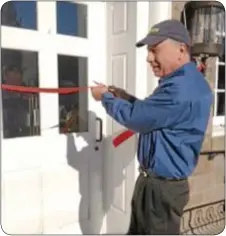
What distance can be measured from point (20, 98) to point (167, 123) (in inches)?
38.8

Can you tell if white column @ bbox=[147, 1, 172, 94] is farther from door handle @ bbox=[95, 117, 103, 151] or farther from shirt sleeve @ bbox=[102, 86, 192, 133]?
shirt sleeve @ bbox=[102, 86, 192, 133]

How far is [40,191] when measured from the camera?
212 cm

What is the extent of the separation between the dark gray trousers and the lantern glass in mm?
1046

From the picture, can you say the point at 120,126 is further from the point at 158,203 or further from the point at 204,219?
the point at 204,219

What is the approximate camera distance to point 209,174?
2.62m

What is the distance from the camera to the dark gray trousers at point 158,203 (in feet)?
4.91

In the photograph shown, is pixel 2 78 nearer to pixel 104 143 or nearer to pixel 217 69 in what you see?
pixel 104 143

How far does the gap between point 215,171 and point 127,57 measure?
122 cm

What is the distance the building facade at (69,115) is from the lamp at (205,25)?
0.35 feet

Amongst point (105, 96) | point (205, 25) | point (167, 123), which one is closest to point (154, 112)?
point (167, 123)

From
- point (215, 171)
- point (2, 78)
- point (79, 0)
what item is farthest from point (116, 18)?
point (215, 171)

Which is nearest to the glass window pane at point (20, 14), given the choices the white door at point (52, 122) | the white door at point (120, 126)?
the white door at point (52, 122)

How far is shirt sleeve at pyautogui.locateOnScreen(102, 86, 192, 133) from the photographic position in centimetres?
138

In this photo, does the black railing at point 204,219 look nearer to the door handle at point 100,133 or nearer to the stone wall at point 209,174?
the stone wall at point 209,174
